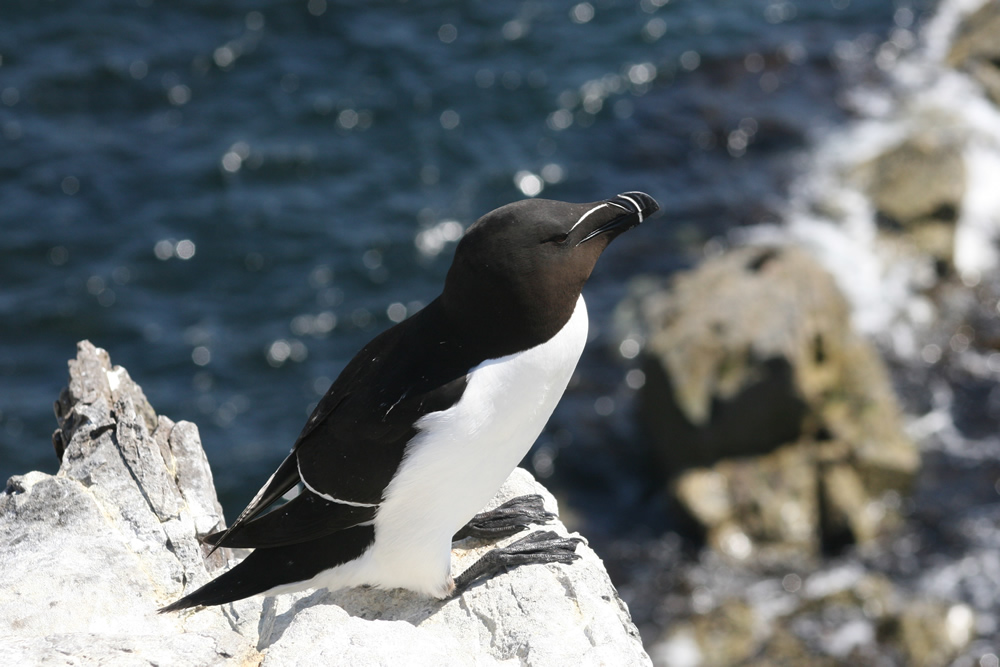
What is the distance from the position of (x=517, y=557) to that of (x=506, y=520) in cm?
46

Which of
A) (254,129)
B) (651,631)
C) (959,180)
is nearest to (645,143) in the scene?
(959,180)

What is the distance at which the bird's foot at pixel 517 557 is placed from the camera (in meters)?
5.39

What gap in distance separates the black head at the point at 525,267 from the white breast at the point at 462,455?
12 centimetres

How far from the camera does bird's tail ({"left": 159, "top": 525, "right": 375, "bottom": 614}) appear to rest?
5.02 m

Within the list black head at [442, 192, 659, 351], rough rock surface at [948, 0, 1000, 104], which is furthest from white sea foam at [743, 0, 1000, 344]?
black head at [442, 192, 659, 351]

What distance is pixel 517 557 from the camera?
540 centimetres

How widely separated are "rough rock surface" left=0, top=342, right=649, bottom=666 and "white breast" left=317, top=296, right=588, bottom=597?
349 mm

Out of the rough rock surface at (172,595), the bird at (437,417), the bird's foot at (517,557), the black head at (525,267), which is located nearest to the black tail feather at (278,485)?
the bird at (437,417)

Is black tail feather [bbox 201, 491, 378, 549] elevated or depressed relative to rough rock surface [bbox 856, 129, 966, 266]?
elevated

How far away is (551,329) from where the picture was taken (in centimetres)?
475

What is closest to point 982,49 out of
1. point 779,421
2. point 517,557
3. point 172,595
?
point 779,421

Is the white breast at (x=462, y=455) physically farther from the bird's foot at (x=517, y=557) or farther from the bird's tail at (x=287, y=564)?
the bird's foot at (x=517, y=557)

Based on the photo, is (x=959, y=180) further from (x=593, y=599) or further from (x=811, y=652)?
(x=593, y=599)

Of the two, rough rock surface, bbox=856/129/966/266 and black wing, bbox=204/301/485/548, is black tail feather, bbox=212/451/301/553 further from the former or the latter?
rough rock surface, bbox=856/129/966/266
